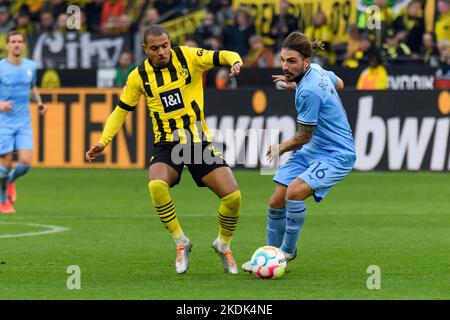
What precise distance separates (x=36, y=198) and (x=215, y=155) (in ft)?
27.9

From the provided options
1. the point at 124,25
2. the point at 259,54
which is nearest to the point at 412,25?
the point at 259,54

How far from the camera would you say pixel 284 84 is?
1127 cm

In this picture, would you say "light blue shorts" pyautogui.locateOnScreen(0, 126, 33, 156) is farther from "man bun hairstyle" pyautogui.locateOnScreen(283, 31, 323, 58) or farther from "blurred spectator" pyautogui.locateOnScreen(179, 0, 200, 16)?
"blurred spectator" pyautogui.locateOnScreen(179, 0, 200, 16)

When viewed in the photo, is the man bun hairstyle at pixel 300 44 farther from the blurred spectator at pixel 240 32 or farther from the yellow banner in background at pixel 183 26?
the yellow banner in background at pixel 183 26

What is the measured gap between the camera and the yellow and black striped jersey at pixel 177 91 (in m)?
11.3

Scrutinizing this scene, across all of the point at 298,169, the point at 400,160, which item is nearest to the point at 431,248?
the point at 298,169

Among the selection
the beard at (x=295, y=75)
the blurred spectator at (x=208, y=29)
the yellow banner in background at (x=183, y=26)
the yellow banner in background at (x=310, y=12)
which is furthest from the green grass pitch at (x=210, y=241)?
the yellow banner in background at (x=183, y=26)

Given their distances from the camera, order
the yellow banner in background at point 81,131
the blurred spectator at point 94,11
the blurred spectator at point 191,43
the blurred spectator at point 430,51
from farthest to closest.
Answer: the blurred spectator at point 94,11 < the blurred spectator at point 191,43 < the blurred spectator at point 430,51 < the yellow banner in background at point 81,131

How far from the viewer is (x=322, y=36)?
81.3ft

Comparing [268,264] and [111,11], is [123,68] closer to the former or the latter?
[111,11]

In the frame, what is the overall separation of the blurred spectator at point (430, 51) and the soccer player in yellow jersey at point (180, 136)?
1309cm

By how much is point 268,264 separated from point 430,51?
14.3 meters

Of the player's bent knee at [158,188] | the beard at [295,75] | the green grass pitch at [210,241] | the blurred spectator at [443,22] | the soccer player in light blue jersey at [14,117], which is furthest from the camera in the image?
the blurred spectator at [443,22]
